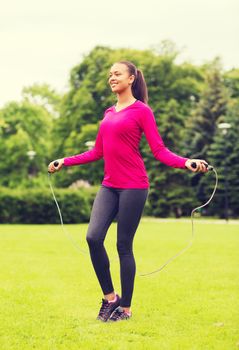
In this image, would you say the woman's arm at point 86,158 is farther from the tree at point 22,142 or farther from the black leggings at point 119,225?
the tree at point 22,142

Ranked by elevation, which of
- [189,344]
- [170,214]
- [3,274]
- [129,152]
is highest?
[129,152]

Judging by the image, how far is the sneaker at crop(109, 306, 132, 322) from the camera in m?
5.75

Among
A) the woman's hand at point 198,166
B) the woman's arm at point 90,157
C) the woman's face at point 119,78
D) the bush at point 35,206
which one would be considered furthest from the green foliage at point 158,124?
the woman's hand at point 198,166

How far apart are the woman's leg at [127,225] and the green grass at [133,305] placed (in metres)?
0.40

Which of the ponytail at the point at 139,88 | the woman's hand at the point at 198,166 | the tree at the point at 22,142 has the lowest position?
the tree at the point at 22,142

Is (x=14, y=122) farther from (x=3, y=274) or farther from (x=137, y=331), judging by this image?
(x=137, y=331)

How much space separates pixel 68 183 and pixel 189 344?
38639mm

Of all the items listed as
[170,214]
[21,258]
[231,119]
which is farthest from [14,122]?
[21,258]

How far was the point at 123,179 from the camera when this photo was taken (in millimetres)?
5664

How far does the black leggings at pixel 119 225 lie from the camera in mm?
5641

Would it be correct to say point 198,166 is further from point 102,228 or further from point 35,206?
point 35,206

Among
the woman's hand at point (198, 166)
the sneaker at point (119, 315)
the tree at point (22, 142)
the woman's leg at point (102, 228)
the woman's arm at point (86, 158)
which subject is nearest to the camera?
the woman's hand at point (198, 166)

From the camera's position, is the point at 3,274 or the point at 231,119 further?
the point at 231,119

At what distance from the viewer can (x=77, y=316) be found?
237 inches
